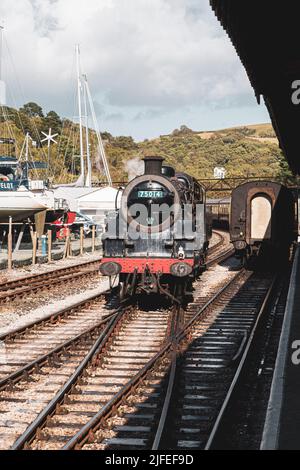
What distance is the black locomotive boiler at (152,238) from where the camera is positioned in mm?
12531

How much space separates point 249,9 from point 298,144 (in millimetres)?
→ 9447

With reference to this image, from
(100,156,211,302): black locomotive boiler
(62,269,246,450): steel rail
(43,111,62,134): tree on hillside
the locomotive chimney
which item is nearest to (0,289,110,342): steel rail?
(100,156,211,302): black locomotive boiler

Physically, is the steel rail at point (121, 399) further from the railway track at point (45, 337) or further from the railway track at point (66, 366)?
the railway track at point (45, 337)

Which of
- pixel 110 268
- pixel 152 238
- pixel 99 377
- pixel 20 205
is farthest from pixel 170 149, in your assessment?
pixel 99 377

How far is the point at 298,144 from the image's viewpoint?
1466 centimetres

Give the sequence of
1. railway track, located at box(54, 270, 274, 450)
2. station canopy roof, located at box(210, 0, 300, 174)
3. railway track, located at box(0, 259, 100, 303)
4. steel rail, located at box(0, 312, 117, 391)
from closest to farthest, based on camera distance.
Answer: station canopy roof, located at box(210, 0, 300, 174), railway track, located at box(54, 270, 274, 450), steel rail, located at box(0, 312, 117, 391), railway track, located at box(0, 259, 100, 303)

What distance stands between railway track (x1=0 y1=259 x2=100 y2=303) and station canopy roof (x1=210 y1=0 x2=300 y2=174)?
27.7ft

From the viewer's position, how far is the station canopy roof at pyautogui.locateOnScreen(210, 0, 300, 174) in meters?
5.62

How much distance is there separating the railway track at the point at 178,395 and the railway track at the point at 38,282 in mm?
5461

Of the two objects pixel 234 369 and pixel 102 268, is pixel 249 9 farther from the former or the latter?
pixel 102 268

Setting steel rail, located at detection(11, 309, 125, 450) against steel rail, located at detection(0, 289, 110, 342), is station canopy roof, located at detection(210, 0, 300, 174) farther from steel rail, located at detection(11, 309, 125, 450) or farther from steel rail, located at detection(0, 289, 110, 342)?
steel rail, located at detection(0, 289, 110, 342)

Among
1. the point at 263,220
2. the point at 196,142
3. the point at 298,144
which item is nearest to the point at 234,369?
the point at 298,144

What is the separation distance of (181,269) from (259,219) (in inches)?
347

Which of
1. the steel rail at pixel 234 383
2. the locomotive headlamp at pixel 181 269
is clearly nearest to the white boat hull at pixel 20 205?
the locomotive headlamp at pixel 181 269
